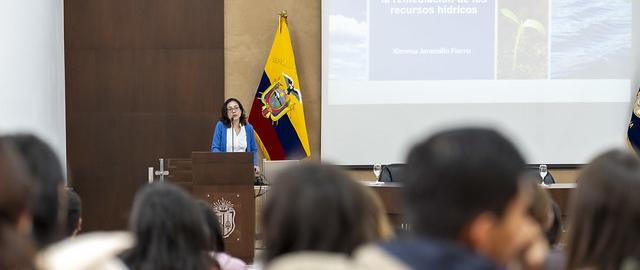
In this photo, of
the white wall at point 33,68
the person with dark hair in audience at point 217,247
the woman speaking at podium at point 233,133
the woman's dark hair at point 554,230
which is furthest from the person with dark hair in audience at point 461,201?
the woman speaking at podium at point 233,133

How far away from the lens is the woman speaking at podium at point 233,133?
24.9 feet

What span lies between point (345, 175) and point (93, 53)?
7.49 meters

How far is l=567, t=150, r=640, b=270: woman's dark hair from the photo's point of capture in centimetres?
163

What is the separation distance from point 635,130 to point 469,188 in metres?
7.74

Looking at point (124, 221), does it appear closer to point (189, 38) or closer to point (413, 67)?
point (189, 38)

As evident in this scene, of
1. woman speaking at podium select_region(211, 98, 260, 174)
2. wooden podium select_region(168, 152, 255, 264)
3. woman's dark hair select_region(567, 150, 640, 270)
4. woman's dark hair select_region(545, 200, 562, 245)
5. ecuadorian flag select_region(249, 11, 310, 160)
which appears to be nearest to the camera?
woman's dark hair select_region(567, 150, 640, 270)

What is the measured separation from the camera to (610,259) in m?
1.65

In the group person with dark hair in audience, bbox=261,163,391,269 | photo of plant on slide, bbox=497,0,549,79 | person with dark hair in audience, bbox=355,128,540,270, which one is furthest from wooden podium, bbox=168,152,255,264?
person with dark hair in audience, bbox=355,128,540,270

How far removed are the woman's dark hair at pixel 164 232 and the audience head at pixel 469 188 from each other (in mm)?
1015

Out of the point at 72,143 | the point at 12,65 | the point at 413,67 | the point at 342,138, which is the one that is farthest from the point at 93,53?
the point at 413,67

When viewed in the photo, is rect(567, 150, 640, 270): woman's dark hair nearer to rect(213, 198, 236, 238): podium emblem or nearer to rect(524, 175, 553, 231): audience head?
rect(524, 175, 553, 231): audience head

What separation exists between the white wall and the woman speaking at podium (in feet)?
4.80

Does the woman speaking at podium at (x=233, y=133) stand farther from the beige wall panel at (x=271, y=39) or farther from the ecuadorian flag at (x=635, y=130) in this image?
the ecuadorian flag at (x=635, y=130)

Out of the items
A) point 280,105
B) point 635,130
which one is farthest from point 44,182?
point 635,130
